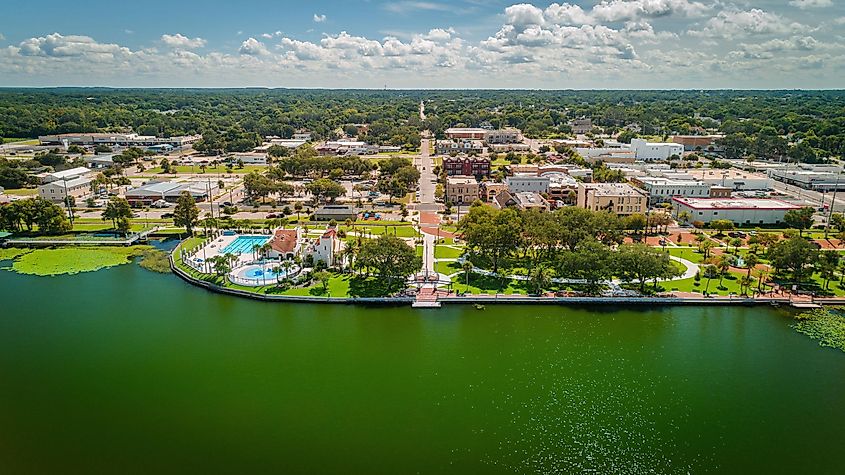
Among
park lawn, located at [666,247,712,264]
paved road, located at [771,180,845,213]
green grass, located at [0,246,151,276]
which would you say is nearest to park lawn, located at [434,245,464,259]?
park lawn, located at [666,247,712,264]

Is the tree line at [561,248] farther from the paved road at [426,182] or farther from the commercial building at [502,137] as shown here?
the commercial building at [502,137]

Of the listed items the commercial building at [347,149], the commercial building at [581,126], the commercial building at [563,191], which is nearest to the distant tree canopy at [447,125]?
the commercial building at [581,126]

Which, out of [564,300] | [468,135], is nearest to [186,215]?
[564,300]

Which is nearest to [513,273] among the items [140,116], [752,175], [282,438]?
[282,438]

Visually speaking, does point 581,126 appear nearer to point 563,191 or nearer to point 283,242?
point 563,191

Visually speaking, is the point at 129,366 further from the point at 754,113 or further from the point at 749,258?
the point at 754,113

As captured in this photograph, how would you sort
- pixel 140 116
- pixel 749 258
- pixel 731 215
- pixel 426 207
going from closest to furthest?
pixel 749 258 → pixel 731 215 → pixel 426 207 → pixel 140 116
